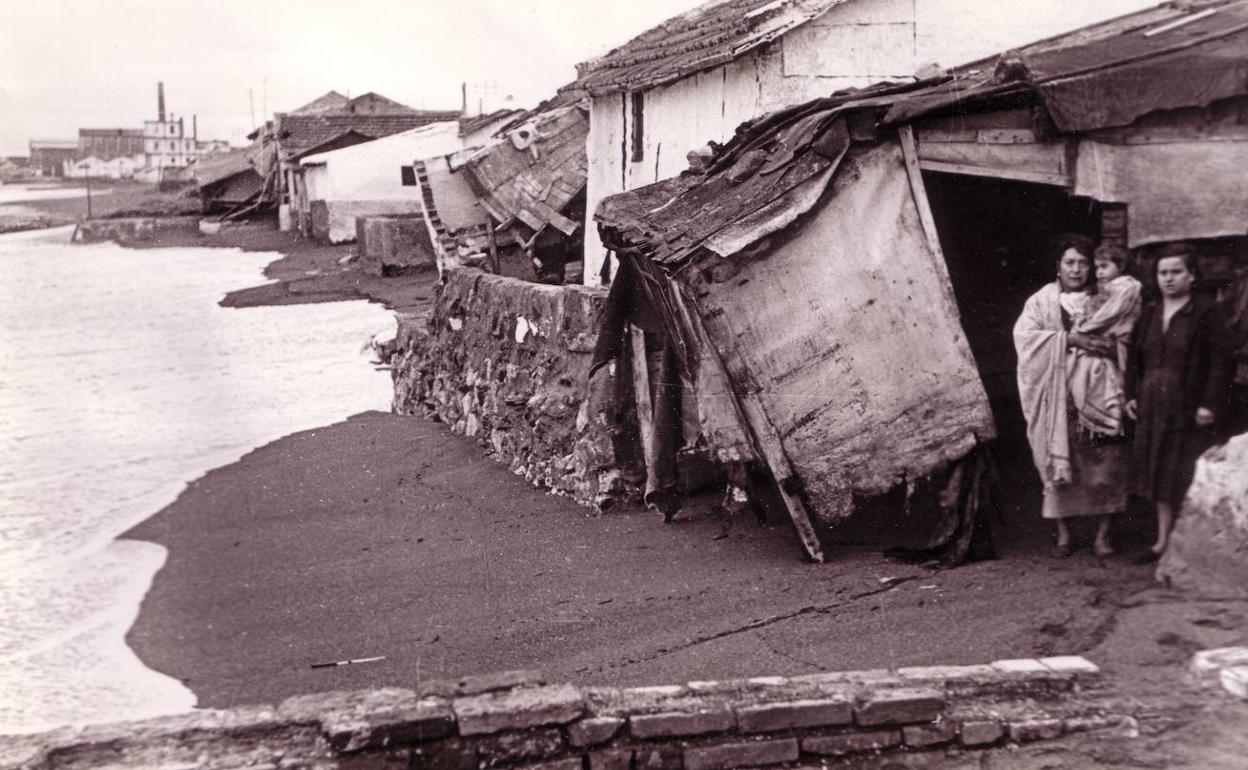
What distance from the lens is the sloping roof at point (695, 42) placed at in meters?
12.0

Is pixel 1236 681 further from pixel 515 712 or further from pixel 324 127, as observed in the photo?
pixel 324 127

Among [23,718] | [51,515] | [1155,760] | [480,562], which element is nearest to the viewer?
[1155,760]

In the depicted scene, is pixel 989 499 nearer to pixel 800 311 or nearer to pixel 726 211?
pixel 800 311

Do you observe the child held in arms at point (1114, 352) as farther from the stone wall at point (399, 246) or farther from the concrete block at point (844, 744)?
the stone wall at point (399, 246)

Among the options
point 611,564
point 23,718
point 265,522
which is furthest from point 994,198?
point 23,718

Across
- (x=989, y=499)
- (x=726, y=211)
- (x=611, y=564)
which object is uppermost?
(x=726, y=211)

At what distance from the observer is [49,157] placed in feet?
313

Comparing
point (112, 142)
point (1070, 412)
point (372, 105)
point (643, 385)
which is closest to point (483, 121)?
point (372, 105)

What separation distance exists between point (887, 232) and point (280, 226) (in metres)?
35.7

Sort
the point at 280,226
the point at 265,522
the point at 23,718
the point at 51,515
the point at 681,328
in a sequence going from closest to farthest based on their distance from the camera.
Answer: the point at 23,718
the point at 681,328
the point at 265,522
the point at 51,515
the point at 280,226

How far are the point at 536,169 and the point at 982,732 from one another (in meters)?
18.3

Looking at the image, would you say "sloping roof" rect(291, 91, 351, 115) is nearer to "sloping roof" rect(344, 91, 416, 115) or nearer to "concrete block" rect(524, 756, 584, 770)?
"sloping roof" rect(344, 91, 416, 115)

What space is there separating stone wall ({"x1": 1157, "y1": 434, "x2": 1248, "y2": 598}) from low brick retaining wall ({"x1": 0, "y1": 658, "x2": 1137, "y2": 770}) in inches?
57.1

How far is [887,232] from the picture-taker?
24.4 feet
